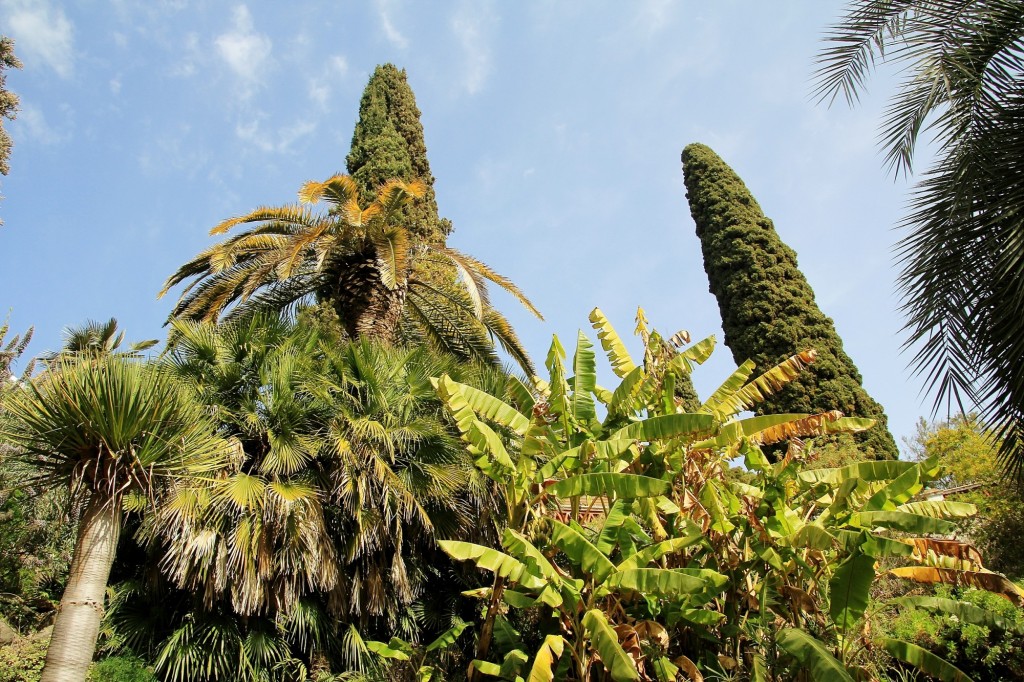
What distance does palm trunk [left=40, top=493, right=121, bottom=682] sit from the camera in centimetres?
557

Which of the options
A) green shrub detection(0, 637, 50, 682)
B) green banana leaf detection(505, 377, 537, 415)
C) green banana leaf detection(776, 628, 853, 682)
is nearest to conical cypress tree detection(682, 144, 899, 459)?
green banana leaf detection(505, 377, 537, 415)

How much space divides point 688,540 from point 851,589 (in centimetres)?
156

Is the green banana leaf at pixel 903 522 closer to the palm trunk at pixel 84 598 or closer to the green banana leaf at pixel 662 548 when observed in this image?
the green banana leaf at pixel 662 548

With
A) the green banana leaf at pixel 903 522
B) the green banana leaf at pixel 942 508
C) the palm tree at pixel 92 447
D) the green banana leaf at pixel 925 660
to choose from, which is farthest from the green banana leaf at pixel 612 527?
the palm tree at pixel 92 447

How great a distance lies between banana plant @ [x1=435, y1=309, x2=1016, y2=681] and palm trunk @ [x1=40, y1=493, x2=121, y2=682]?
10.4 feet

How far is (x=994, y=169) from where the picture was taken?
726 centimetres

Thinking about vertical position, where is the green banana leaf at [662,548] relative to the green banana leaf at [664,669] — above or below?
above

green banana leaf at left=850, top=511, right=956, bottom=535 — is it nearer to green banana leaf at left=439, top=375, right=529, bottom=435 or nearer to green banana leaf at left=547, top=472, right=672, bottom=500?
green banana leaf at left=547, top=472, right=672, bottom=500

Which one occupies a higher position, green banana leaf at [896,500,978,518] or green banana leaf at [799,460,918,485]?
green banana leaf at [799,460,918,485]

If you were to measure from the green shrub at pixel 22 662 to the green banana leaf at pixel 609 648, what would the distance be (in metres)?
6.17

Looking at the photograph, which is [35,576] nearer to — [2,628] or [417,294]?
[2,628]

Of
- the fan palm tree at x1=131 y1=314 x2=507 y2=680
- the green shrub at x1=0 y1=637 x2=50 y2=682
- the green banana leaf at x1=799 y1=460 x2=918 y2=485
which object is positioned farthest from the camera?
the green shrub at x1=0 y1=637 x2=50 y2=682

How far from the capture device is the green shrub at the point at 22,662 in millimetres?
7684

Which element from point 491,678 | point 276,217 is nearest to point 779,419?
point 491,678
